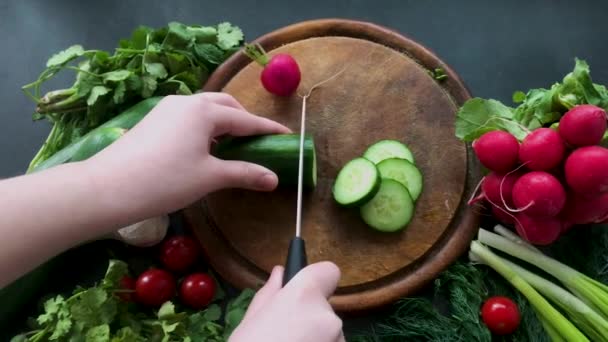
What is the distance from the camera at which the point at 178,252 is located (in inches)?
50.4

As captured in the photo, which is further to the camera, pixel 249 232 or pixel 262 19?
pixel 262 19

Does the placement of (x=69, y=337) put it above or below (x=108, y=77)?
below

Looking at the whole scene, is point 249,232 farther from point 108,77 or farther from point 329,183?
point 108,77

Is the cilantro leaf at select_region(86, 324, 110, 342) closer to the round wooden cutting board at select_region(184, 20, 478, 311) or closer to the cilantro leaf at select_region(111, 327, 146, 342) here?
the cilantro leaf at select_region(111, 327, 146, 342)


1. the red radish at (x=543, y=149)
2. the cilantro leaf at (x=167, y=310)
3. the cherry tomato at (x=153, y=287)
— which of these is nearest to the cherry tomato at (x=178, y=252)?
the cherry tomato at (x=153, y=287)

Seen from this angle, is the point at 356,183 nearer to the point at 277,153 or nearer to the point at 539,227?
the point at 277,153

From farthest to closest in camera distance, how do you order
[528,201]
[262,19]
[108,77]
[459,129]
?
[262,19]
[108,77]
[459,129]
[528,201]

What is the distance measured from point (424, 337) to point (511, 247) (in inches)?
10.7

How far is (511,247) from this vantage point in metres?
1.22

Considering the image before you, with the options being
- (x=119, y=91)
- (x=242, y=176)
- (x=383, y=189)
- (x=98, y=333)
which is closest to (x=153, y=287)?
(x=98, y=333)

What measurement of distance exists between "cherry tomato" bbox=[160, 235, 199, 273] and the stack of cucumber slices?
1.17 ft

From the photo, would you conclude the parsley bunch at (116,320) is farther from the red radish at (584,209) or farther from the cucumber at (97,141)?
the red radish at (584,209)

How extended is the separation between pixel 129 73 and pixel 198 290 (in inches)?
20.2

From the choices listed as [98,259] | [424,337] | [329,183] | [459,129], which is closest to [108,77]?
[98,259]
